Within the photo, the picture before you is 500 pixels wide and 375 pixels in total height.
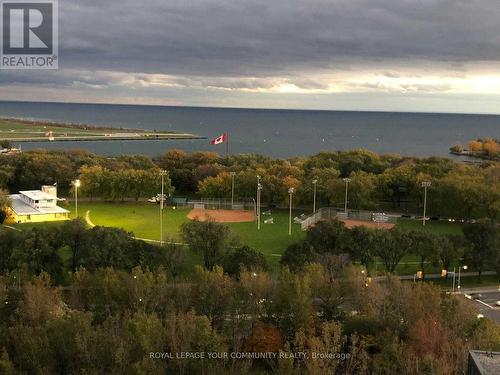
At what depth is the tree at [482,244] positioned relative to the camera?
Result: 4566 cm

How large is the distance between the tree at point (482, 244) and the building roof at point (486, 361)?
2267cm

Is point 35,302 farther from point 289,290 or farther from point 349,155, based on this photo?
point 349,155

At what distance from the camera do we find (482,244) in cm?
4612

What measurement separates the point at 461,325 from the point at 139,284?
1702 centimetres

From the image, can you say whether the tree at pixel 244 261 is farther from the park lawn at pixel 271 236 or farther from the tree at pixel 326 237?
the park lawn at pixel 271 236

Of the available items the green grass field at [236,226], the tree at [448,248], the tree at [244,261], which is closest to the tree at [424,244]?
the tree at [448,248]

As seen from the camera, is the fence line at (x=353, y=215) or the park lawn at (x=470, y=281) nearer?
the park lawn at (x=470, y=281)

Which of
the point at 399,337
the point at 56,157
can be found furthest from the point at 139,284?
the point at 56,157

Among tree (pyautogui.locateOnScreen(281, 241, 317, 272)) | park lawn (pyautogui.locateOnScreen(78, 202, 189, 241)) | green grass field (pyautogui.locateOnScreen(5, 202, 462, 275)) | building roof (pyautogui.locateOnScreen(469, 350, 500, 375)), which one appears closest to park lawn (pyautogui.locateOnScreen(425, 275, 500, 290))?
green grass field (pyautogui.locateOnScreen(5, 202, 462, 275))

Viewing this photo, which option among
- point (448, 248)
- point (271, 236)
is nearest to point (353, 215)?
point (271, 236)

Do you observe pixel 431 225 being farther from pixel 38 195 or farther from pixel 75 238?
pixel 38 195

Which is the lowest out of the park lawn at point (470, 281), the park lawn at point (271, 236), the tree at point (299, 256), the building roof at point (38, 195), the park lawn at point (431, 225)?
the park lawn at point (470, 281)

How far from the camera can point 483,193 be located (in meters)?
64.8

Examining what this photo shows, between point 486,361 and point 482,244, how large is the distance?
956 inches
